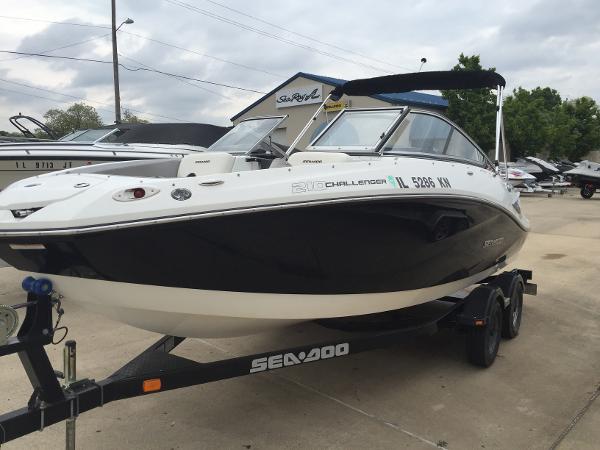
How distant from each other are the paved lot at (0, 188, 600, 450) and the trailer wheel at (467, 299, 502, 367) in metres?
0.09

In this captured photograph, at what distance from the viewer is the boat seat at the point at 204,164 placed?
3.83 meters

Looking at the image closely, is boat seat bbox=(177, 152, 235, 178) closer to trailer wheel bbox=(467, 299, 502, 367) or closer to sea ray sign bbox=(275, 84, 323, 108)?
trailer wheel bbox=(467, 299, 502, 367)

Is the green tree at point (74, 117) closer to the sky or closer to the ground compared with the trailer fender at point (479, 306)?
closer to the sky

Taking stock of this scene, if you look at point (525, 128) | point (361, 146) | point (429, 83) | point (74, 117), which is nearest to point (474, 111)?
point (429, 83)

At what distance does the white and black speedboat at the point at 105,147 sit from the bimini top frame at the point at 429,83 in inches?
126

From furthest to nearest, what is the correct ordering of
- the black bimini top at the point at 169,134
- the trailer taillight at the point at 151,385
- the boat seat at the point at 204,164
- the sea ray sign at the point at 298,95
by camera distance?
1. the sea ray sign at the point at 298,95
2. the black bimini top at the point at 169,134
3. the boat seat at the point at 204,164
4. the trailer taillight at the point at 151,385

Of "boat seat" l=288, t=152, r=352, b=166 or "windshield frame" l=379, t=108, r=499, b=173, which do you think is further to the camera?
"windshield frame" l=379, t=108, r=499, b=173

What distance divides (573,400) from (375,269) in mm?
1540

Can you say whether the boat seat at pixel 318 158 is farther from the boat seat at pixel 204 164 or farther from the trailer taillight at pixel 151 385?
the trailer taillight at pixel 151 385

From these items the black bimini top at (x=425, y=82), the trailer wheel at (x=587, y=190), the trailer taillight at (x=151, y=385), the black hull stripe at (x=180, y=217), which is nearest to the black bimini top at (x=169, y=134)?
the black bimini top at (x=425, y=82)

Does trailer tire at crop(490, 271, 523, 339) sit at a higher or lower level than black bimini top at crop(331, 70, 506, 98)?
lower

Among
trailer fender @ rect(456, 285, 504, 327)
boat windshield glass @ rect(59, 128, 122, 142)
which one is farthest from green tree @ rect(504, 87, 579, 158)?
trailer fender @ rect(456, 285, 504, 327)

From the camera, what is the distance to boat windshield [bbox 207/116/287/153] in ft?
→ 16.3

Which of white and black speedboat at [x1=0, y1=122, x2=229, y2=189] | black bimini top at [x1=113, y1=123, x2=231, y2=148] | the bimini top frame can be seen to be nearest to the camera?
the bimini top frame
